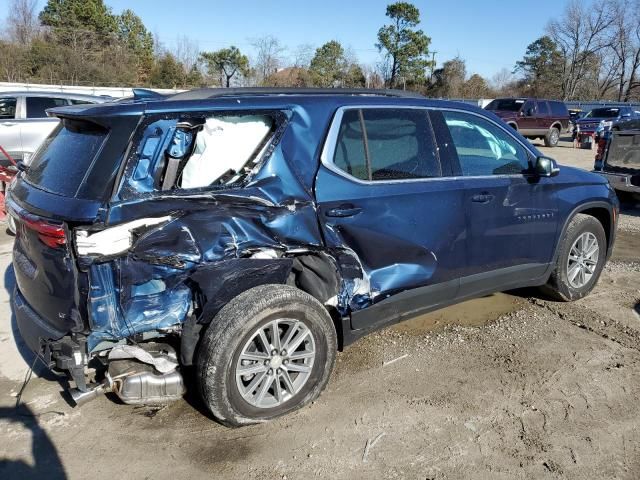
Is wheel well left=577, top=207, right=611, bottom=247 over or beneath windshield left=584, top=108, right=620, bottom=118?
beneath

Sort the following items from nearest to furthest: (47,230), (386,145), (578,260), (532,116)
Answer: (47,230), (386,145), (578,260), (532,116)

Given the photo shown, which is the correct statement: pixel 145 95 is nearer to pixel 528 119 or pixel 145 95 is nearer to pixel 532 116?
pixel 528 119

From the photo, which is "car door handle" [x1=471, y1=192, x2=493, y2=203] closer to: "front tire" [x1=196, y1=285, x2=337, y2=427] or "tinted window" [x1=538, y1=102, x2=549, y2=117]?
"front tire" [x1=196, y1=285, x2=337, y2=427]

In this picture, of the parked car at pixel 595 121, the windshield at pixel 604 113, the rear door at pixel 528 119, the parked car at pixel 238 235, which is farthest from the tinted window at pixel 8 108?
the windshield at pixel 604 113

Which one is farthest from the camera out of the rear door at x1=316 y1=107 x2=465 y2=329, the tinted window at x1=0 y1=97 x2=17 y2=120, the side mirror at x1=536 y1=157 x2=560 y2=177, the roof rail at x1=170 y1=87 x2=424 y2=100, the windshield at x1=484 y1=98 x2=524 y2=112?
the windshield at x1=484 y1=98 x2=524 y2=112

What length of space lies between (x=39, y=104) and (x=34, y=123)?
1.44 ft

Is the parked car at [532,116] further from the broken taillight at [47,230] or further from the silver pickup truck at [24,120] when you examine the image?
the broken taillight at [47,230]

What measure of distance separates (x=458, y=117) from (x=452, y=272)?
115cm

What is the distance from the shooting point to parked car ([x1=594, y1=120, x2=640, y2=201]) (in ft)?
27.8

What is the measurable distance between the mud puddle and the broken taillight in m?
2.68

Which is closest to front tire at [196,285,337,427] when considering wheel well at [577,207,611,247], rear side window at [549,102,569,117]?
wheel well at [577,207,611,247]

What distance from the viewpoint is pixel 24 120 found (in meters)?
10.5

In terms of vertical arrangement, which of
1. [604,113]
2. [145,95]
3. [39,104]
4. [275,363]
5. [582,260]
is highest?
[604,113]

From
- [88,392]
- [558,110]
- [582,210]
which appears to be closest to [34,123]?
[88,392]
